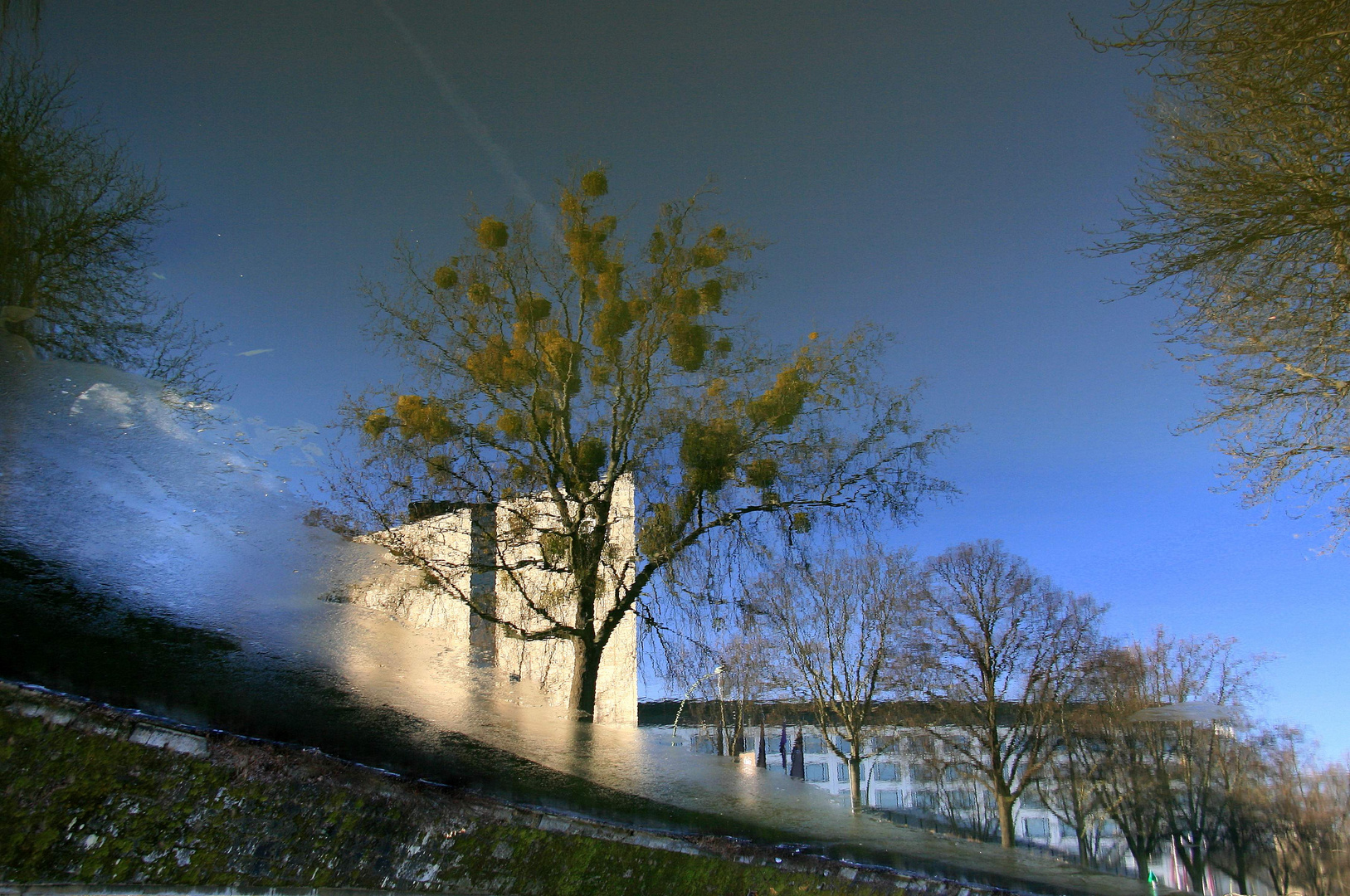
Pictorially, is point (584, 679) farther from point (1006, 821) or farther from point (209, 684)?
point (1006, 821)

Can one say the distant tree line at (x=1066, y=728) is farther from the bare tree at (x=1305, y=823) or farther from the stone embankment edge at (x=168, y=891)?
the stone embankment edge at (x=168, y=891)

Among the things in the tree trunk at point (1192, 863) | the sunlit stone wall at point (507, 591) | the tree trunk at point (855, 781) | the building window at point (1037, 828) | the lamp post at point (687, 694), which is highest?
the sunlit stone wall at point (507, 591)

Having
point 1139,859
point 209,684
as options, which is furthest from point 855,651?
point 209,684

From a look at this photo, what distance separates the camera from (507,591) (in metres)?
2.84

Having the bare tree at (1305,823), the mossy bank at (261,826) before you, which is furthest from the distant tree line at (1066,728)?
the mossy bank at (261,826)

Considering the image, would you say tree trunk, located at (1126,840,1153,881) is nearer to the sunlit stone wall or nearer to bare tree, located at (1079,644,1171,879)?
bare tree, located at (1079,644,1171,879)

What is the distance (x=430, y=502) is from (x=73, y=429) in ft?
3.54

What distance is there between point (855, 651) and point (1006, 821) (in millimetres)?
1128

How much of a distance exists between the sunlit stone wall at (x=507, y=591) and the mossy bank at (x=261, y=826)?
50cm

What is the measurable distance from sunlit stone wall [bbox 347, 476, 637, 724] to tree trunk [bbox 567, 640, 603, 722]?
0.08 ft

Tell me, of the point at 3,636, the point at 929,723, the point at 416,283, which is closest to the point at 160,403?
the point at 3,636

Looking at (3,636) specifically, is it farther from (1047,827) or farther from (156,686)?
(1047,827)

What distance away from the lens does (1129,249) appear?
11.1ft

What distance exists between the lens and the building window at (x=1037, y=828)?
11.7 feet
